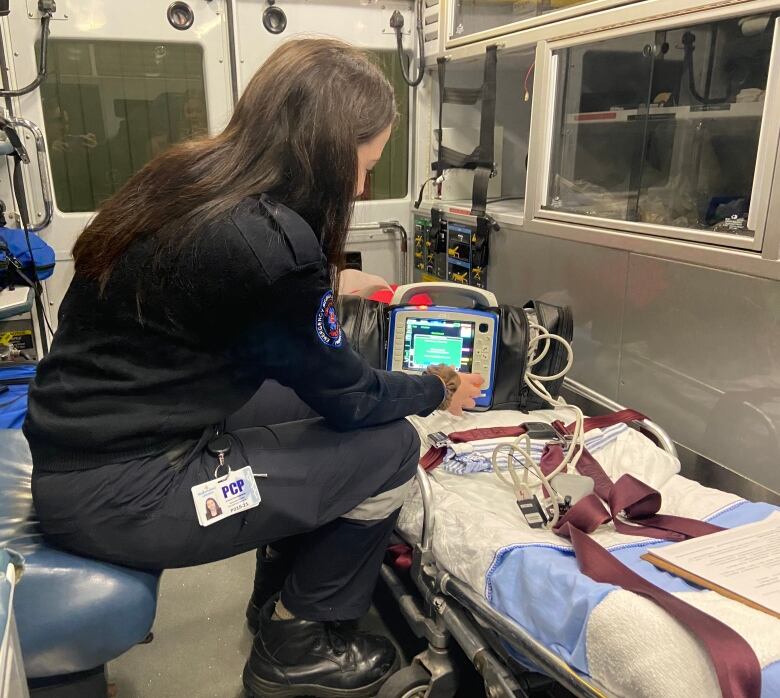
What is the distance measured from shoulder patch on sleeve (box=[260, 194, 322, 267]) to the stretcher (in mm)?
638

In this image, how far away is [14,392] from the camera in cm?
227

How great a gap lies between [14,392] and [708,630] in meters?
2.22

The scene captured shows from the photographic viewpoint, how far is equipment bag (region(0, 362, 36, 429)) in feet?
6.96

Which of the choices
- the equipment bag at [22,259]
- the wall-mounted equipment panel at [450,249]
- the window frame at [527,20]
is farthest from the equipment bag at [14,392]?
the window frame at [527,20]

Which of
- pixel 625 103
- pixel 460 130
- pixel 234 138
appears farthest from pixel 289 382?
pixel 460 130

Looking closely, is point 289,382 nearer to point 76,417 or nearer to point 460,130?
point 76,417

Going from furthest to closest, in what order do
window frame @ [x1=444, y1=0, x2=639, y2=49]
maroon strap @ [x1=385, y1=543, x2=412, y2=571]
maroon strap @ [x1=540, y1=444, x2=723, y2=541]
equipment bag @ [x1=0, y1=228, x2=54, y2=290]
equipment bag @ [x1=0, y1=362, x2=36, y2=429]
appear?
equipment bag @ [x1=0, y1=228, x2=54, y2=290] → equipment bag @ [x1=0, y1=362, x2=36, y2=429] → window frame @ [x1=444, y1=0, x2=639, y2=49] → maroon strap @ [x1=385, y1=543, x2=412, y2=571] → maroon strap @ [x1=540, y1=444, x2=723, y2=541]

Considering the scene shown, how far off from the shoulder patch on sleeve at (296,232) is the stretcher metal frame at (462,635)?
63 cm

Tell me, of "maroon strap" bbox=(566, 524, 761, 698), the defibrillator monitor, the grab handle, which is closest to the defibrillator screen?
the defibrillator monitor

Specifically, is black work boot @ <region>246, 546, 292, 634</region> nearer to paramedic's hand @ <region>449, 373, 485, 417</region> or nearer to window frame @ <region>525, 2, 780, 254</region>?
paramedic's hand @ <region>449, 373, 485, 417</region>

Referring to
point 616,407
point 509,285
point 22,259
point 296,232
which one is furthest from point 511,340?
point 22,259

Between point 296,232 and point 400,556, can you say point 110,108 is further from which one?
point 400,556

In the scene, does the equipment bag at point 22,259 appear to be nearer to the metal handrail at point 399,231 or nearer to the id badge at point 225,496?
the metal handrail at point 399,231

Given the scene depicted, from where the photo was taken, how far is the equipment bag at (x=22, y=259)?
102 inches
